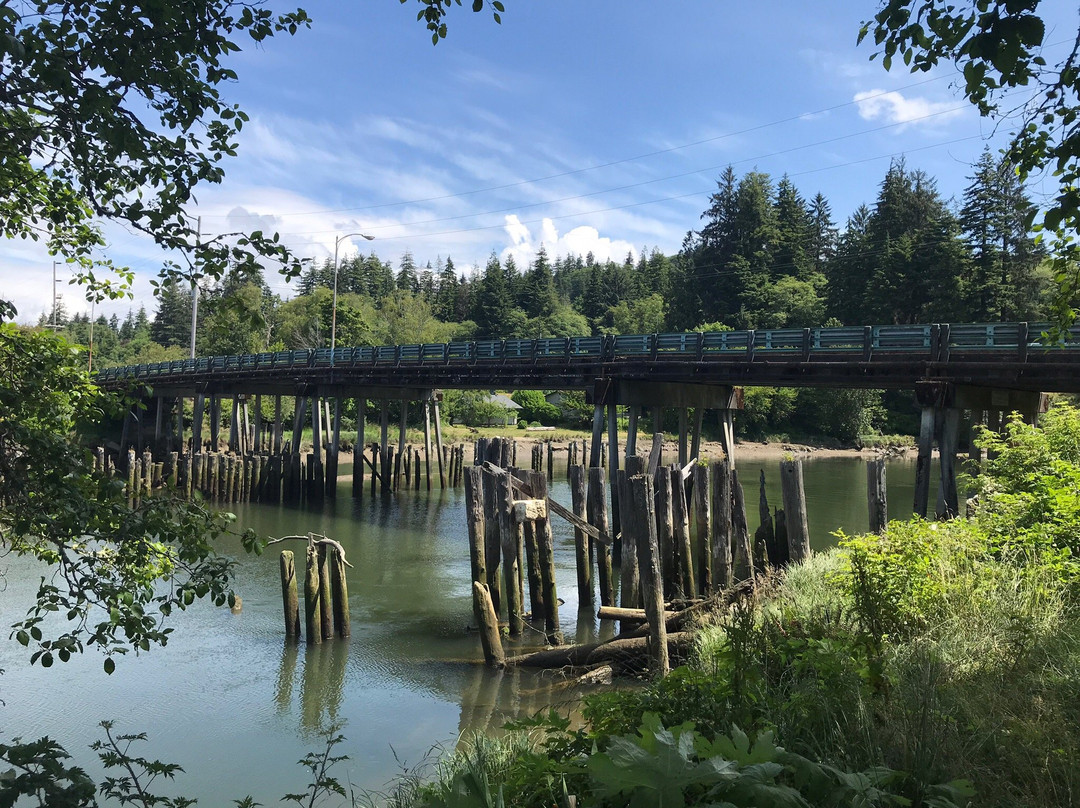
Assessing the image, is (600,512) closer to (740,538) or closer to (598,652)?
(740,538)

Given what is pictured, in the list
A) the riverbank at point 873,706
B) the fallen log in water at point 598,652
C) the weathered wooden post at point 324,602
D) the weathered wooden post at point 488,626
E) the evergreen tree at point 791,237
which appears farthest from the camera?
the evergreen tree at point 791,237

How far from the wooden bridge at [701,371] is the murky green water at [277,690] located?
3967 millimetres

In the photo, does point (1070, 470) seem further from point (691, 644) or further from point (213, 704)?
point (213, 704)

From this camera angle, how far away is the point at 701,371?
2277 cm

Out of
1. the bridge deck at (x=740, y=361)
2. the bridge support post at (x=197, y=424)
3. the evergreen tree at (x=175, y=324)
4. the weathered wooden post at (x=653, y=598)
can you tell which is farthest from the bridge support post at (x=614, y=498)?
the evergreen tree at (x=175, y=324)

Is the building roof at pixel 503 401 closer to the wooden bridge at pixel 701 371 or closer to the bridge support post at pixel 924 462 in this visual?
the wooden bridge at pixel 701 371

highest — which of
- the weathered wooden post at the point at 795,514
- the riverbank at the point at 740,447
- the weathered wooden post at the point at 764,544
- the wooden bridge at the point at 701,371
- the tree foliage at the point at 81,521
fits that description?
the wooden bridge at the point at 701,371

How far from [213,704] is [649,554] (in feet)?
20.3

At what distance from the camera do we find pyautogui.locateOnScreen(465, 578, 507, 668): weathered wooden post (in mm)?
11625

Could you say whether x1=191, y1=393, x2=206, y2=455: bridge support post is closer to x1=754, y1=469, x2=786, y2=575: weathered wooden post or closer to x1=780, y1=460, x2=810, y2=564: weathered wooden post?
x1=754, y1=469, x2=786, y2=575: weathered wooden post

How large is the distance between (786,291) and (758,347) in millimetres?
→ 51598

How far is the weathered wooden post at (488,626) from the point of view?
38.1ft

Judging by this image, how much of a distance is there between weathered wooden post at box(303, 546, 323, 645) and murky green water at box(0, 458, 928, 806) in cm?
24

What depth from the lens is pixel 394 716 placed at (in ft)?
35.4
